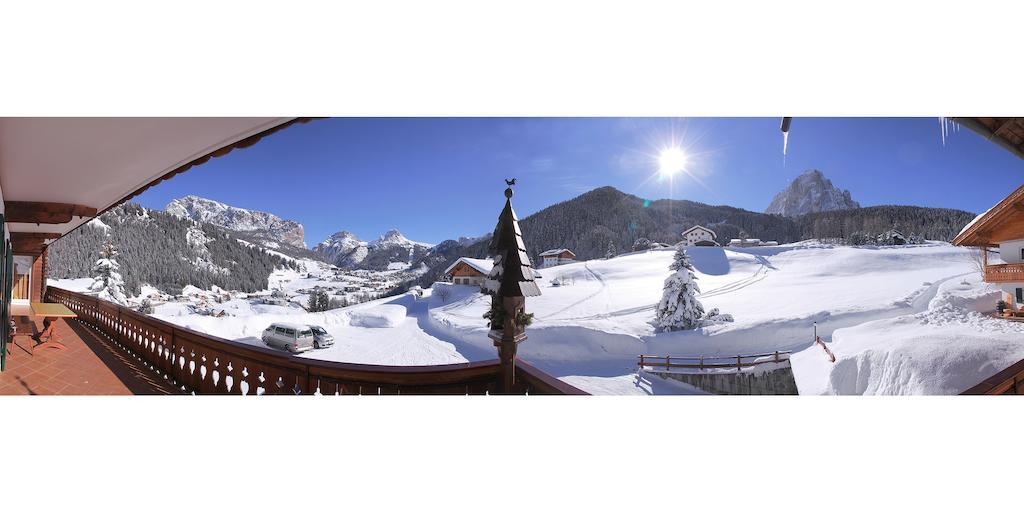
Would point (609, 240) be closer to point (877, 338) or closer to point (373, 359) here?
point (877, 338)

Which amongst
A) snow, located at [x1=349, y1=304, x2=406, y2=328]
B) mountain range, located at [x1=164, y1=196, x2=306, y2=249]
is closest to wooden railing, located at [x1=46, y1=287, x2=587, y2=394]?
snow, located at [x1=349, y1=304, x2=406, y2=328]

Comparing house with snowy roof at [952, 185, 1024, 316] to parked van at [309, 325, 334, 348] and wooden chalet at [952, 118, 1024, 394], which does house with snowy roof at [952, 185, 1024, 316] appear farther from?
parked van at [309, 325, 334, 348]

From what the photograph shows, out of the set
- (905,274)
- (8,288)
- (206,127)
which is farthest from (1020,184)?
(8,288)

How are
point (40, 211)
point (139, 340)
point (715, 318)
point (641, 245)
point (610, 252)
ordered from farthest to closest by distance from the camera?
point (610, 252) < point (641, 245) < point (715, 318) < point (139, 340) < point (40, 211)

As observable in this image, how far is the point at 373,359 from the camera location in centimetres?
611

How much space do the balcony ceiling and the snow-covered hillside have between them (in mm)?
6296

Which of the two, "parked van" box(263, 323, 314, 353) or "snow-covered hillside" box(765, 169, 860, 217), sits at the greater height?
"snow-covered hillside" box(765, 169, 860, 217)

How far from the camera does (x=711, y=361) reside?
512cm

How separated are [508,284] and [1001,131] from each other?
2.74m

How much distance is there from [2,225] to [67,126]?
4.79 ft

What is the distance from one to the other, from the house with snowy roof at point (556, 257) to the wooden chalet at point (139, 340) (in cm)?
771

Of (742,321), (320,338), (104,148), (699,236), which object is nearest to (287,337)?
(320,338)

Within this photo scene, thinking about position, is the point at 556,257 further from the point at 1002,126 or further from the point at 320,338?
the point at 1002,126

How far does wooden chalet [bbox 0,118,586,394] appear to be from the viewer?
1.32 metres
